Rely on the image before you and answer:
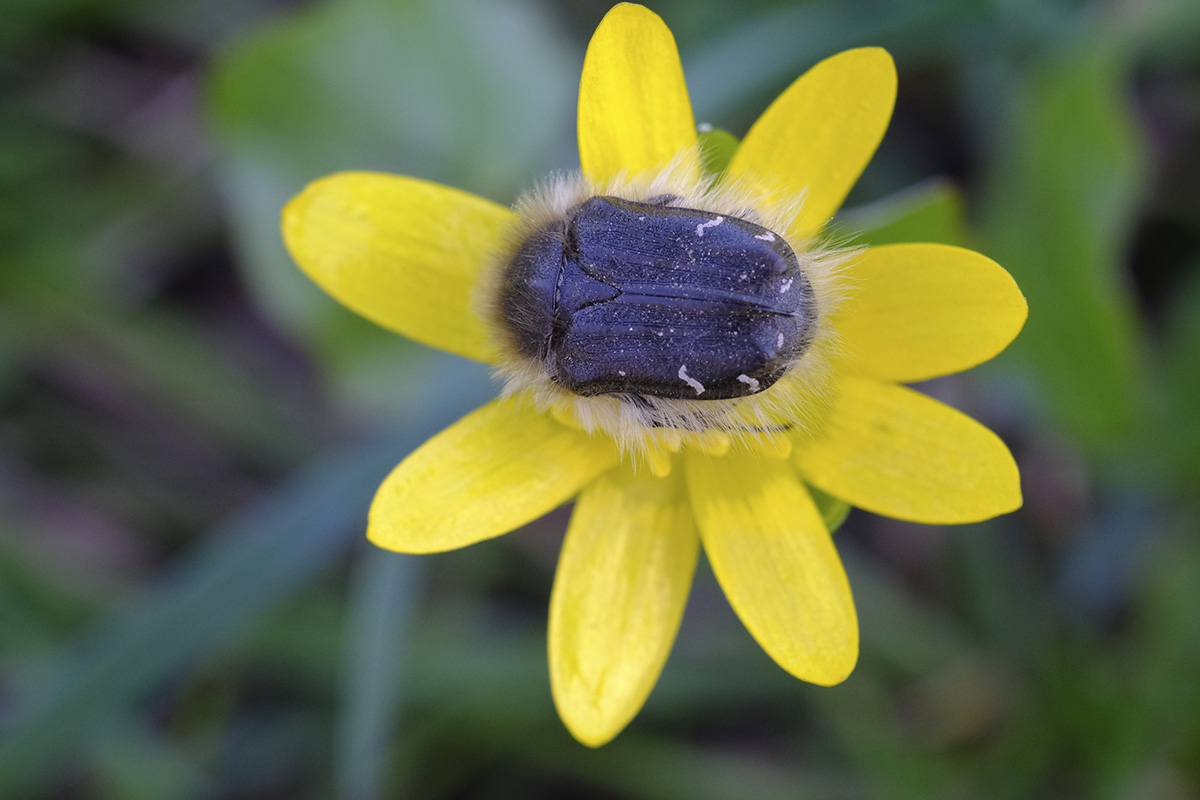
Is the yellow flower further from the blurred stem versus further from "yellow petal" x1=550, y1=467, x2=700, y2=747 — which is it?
the blurred stem

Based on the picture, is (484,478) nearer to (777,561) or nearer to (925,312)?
(777,561)

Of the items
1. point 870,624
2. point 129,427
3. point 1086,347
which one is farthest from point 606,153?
point 129,427

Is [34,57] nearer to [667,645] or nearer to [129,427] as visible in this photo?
[129,427]

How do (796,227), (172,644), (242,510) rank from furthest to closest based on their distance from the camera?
(242,510)
(172,644)
(796,227)

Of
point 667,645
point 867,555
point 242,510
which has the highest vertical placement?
point 667,645

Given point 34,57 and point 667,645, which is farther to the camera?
point 34,57

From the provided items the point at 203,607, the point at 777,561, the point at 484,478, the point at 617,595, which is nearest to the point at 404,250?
the point at 484,478

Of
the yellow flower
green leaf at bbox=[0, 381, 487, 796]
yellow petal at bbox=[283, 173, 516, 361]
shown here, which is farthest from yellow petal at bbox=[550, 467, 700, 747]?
green leaf at bbox=[0, 381, 487, 796]
